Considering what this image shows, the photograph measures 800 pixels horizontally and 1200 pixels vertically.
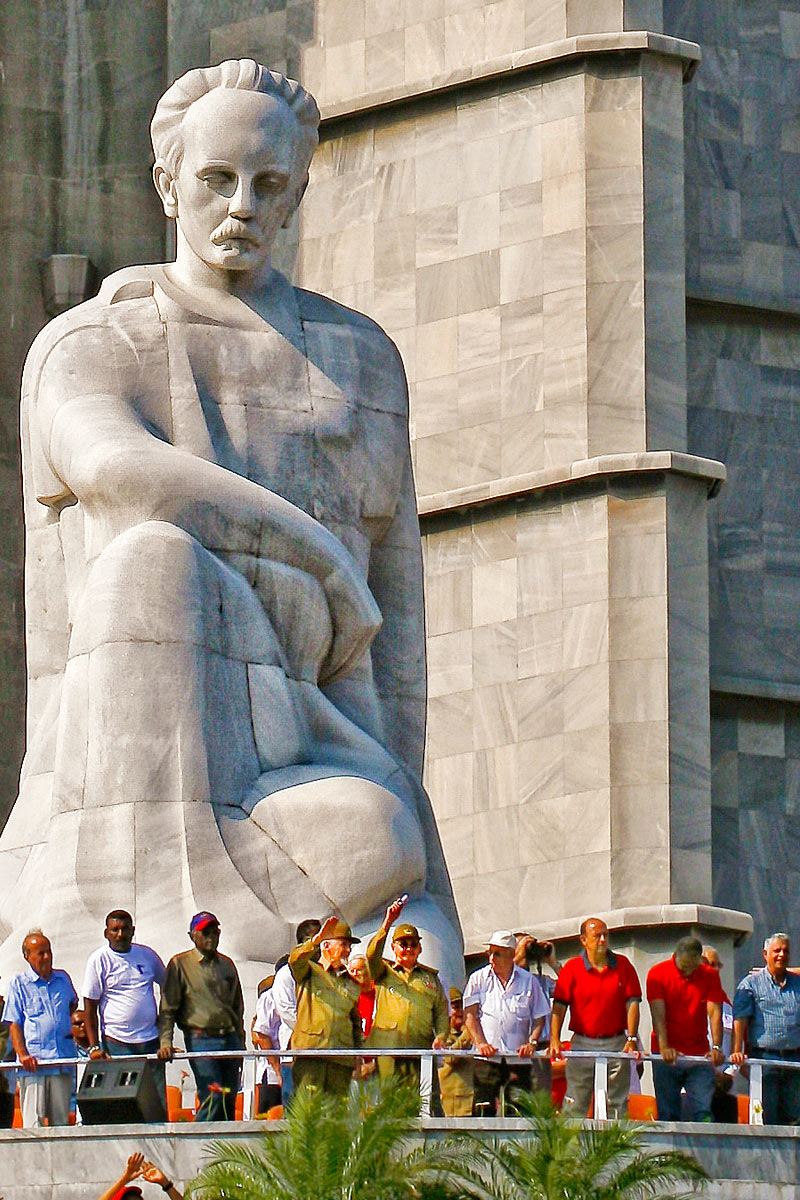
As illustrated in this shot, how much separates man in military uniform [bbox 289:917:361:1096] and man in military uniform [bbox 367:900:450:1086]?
0.52 ft

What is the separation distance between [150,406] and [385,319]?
821 cm

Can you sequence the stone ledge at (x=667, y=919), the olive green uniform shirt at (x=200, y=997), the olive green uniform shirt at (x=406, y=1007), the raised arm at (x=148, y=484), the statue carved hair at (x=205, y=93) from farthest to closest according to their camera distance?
the stone ledge at (x=667, y=919), the statue carved hair at (x=205, y=93), the raised arm at (x=148, y=484), the olive green uniform shirt at (x=200, y=997), the olive green uniform shirt at (x=406, y=1007)

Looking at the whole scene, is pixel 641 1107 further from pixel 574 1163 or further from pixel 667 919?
pixel 667 919

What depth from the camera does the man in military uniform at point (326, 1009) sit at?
2067cm

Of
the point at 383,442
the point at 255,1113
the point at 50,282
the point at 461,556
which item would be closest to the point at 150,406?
the point at 383,442

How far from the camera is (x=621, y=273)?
3198cm

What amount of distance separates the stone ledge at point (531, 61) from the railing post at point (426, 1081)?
13.0m

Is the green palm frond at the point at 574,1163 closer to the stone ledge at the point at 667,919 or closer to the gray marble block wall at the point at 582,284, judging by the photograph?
the stone ledge at the point at 667,919

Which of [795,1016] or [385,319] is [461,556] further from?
[795,1016]

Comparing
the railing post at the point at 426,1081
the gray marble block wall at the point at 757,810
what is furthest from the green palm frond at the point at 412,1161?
the gray marble block wall at the point at 757,810

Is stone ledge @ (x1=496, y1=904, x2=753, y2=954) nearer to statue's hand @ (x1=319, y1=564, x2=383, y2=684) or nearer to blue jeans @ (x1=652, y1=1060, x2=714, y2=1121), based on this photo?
statue's hand @ (x1=319, y1=564, x2=383, y2=684)

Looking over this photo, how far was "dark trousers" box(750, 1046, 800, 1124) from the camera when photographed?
21.5 metres

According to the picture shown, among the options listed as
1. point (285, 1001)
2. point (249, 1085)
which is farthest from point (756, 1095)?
point (249, 1085)

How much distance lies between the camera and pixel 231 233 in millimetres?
24953
